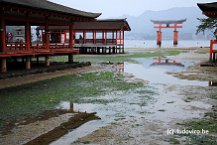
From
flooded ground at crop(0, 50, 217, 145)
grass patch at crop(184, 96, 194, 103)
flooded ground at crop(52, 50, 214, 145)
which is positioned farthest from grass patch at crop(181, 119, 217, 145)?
grass patch at crop(184, 96, 194, 103)

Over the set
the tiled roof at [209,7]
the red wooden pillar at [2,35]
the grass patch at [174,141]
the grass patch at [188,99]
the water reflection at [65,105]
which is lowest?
the grass patch at [174,141]

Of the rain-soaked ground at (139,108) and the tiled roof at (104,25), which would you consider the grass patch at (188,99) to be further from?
the tiled roof at (104,25)

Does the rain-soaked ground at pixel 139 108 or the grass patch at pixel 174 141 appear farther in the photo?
the rain-soaked ground at pixel 139 108

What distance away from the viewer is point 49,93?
15695 millimetres

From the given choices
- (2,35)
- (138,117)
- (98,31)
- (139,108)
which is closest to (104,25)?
(98,31)

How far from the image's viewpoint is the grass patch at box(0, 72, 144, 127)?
12000 mm

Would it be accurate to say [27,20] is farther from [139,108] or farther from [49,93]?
[139,108]

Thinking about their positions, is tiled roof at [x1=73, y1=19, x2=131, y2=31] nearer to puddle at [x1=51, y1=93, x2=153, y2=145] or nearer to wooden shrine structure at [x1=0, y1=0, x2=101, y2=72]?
wooden shrine structure at [x1=0, y1=0, x2=101, y2=72]

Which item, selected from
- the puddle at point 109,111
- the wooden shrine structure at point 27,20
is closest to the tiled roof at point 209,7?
the wooden shrine structure at point 27,20

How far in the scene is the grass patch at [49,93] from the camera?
39.4 feet

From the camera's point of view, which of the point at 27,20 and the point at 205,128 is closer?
the point at 205,128

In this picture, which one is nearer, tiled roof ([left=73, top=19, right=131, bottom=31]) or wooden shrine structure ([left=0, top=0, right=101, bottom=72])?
wooden shrine structure ([left=0, top=0, right=101, bottom=72])

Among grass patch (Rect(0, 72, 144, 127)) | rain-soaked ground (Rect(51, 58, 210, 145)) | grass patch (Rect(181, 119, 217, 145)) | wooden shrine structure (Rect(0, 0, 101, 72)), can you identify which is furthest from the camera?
wooden shrine structure (Rect(0, 0, 101, 72))

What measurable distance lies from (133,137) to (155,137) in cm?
62
